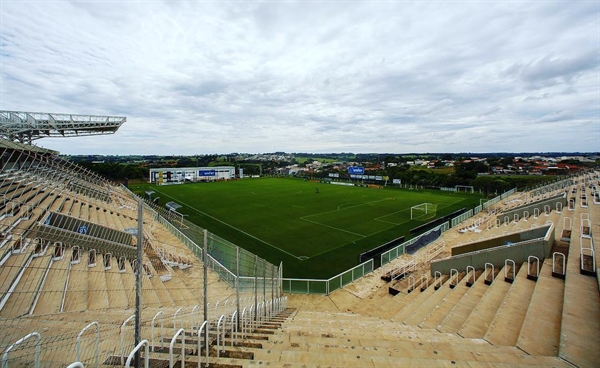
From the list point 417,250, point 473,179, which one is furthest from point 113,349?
point 473,179

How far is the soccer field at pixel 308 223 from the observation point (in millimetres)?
23312

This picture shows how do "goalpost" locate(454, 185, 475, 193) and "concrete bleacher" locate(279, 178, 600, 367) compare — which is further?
"goalpost" locate(454, 185, 475, 193)

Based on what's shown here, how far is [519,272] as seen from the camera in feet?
31.5

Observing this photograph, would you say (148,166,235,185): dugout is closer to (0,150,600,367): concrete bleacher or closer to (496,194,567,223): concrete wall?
(0,150,600,367): concrete bleacher

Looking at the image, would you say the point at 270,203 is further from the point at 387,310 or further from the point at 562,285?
the point at 562,285

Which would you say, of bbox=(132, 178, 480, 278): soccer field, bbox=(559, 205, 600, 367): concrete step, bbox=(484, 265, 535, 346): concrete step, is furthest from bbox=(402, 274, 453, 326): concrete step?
bbox=(132, 178, 480, 278): soccer field

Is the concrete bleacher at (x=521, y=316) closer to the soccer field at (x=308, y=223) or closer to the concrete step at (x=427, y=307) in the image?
the concrete step at (x=427, y=307)

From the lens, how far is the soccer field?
76.5 feet

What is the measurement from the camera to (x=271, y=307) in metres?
9.91

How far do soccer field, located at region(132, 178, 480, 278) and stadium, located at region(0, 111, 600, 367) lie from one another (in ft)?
22.5

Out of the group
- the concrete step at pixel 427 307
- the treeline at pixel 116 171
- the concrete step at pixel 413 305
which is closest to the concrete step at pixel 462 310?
the concrete step at pixel 427 307

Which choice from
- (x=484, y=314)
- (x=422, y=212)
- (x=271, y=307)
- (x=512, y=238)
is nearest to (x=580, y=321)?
(x=484, y=314)

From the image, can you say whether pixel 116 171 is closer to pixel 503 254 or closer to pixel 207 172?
pixel 207 172

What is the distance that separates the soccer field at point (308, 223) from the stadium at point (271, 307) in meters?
6.86
